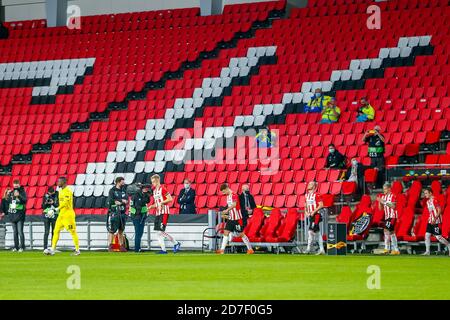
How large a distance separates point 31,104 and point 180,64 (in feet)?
20.7

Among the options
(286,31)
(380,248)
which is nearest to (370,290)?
(380,248)

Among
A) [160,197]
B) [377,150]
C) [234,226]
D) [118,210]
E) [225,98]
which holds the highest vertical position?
[225,98]

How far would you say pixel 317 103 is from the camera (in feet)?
116

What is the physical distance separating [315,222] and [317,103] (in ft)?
27.6

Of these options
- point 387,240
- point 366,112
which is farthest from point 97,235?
point 387,240

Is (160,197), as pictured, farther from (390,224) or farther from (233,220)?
(390,224)

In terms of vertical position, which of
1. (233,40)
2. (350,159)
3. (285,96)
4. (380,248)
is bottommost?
(380,248)

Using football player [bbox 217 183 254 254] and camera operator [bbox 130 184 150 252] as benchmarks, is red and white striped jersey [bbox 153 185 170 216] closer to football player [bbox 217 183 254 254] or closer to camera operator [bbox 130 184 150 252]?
camera operator [bbox 130 184 150 252]

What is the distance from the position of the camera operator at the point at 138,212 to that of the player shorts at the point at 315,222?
4740 millimetres

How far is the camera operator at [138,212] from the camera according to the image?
97.0 ft

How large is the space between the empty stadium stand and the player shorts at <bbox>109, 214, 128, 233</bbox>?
3.82 m

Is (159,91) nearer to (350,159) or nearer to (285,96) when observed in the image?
(285,96)
